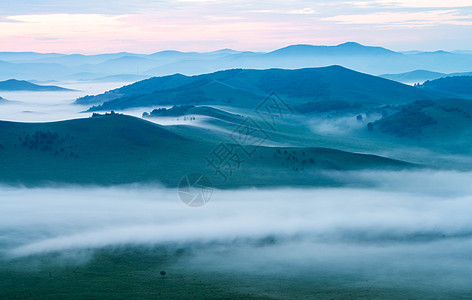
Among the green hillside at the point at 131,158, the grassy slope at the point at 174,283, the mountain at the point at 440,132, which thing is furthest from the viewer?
the mountain at the point at 440,132

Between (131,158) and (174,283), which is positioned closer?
(174,283)

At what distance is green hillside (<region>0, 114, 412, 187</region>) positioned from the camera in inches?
4286

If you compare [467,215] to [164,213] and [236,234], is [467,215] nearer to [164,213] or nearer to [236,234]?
[236,234]

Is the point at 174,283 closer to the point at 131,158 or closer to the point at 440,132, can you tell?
the point at 131,158

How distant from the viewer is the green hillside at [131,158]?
108875 millimetres

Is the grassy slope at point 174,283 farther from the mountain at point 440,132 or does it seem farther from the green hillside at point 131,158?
the mountain at point 440,132

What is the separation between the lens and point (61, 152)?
124 m

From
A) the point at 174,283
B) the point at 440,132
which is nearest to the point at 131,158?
the point at 174,283

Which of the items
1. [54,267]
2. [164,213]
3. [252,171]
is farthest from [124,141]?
[54,267]

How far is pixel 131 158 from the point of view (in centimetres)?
12219

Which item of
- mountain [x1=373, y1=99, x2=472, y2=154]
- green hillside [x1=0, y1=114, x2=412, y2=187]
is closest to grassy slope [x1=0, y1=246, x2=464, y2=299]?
green hillside [x1=0, y1=114, x2=412, y2=187]

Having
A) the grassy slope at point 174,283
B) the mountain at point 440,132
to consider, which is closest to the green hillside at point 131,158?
the grassy slope at point 174,283

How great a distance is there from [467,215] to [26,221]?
64.0 m

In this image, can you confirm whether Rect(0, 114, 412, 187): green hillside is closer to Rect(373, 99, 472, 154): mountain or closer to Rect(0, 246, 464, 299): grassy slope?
Rect(0, 246, 464, 299): grassy slope
